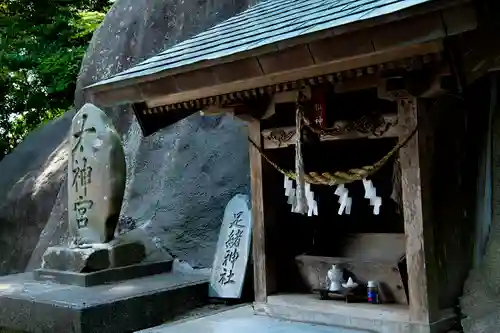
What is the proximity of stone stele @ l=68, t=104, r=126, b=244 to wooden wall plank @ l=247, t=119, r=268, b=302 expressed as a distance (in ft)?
7.29

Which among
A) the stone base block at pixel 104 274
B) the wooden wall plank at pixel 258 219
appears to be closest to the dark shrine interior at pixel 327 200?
the wooden wall plank at pixel 258 219

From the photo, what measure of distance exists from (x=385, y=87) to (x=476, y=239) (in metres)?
1.86

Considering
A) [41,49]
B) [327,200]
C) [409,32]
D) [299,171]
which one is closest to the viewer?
[409,32]

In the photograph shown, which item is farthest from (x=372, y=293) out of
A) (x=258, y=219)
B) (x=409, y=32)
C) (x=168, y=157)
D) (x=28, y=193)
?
(x=28, y=193)

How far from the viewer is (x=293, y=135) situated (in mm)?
5766

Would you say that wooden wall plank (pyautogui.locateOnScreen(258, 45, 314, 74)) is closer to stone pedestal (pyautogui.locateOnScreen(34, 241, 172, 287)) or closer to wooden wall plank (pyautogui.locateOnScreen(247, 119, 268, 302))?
wooden wall plank (pyautogui.locateOnScreen(247, 119, 268, 302))

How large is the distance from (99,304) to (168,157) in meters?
4.65

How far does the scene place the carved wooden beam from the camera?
16.4 ft

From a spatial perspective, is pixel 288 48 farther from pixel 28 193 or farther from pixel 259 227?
pixel 28 193

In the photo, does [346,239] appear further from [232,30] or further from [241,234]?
[232,30]

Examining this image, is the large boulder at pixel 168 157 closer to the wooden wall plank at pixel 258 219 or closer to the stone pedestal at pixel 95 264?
the stone pedestal at pixel 95 264

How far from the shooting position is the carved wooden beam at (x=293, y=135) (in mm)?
5000

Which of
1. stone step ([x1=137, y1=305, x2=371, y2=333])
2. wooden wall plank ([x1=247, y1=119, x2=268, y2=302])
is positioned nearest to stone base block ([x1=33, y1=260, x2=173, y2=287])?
stone step ([x1=137, y1=305, x2=371, y2=333])

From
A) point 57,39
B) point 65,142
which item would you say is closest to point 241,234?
point 65,142
